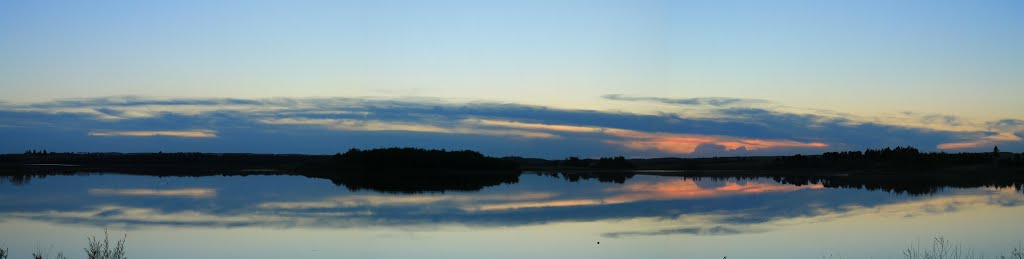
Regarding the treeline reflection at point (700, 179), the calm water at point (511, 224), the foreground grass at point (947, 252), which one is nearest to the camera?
the foreground grass at point (947, 252)

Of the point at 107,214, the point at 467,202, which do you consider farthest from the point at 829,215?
the point at 107,214

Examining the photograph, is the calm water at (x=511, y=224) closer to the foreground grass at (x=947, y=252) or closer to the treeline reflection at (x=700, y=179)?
the foreground grass at (x=947, y=252)

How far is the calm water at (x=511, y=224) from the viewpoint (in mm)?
15844

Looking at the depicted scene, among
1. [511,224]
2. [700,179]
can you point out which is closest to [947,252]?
[511,224]

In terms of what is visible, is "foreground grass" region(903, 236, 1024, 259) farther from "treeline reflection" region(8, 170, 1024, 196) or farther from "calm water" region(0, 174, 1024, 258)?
"treeline reflection" region(8, 170, 1024, 196)

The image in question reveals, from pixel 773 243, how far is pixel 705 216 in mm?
6063

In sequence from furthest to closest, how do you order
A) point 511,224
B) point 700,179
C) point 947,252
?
point 700,179 → point 511,224 → point 947,252

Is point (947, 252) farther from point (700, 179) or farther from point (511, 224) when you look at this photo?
point (700, 179)

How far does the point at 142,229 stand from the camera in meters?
19.1

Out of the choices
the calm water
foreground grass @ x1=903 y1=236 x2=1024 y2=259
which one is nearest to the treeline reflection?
the calm water

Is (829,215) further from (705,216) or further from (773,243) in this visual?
(773,243)

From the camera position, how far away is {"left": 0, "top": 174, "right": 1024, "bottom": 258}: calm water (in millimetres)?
15844

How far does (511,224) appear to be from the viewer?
802 inches

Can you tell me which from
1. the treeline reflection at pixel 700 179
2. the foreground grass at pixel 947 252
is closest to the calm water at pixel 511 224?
the foreground grass at pixel 947 252
